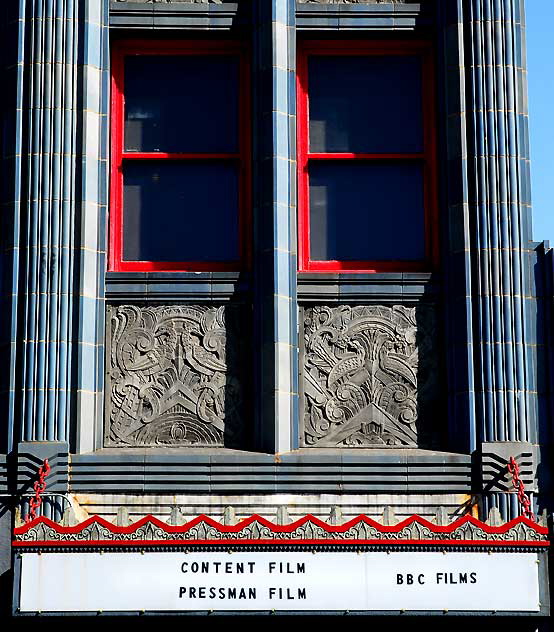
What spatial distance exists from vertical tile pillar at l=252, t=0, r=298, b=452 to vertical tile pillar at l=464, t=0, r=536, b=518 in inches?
79.8

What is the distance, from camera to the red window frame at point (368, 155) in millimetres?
18922

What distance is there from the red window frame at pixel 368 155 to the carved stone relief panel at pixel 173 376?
1340 millimetres

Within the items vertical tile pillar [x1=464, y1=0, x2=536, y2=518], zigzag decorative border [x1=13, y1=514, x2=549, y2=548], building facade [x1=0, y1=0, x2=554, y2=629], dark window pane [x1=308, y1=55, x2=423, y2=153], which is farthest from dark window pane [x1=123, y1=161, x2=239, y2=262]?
zigzag decorative border [x1=13, y1=514, x2=549, y2=548]

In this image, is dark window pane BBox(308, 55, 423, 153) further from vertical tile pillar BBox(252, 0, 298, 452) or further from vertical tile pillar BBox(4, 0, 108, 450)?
vertical tile pillar BBox(4, 0, 108, 450)

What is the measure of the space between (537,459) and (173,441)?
3.97 m

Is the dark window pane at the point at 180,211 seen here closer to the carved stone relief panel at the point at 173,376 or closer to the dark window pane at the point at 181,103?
the dark window pane at the point at 181,103

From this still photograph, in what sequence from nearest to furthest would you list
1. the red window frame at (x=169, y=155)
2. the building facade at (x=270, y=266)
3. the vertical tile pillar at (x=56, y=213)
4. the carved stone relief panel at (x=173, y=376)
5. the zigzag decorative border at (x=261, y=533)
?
the zigzag decorative border at (x=261, y=533)
the building facade at (x=270, y=266)
the vertical tile pillar at (x=56, y=213)
the carved stone relief panel at (x=173, y=376)
the red window frame at (x=169, y=155)

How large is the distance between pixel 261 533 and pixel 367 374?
2715 millimetres

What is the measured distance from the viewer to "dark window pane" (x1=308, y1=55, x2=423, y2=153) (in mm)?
19328

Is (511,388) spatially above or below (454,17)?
below

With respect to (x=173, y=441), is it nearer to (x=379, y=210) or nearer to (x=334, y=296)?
(x=334, y=296)

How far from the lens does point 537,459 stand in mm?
17969

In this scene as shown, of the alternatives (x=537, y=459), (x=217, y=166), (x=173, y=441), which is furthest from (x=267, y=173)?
(x=537, y=459)

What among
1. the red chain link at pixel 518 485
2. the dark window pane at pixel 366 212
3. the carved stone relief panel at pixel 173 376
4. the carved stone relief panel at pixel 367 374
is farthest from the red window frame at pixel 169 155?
the red chain link at pixel 518 485
